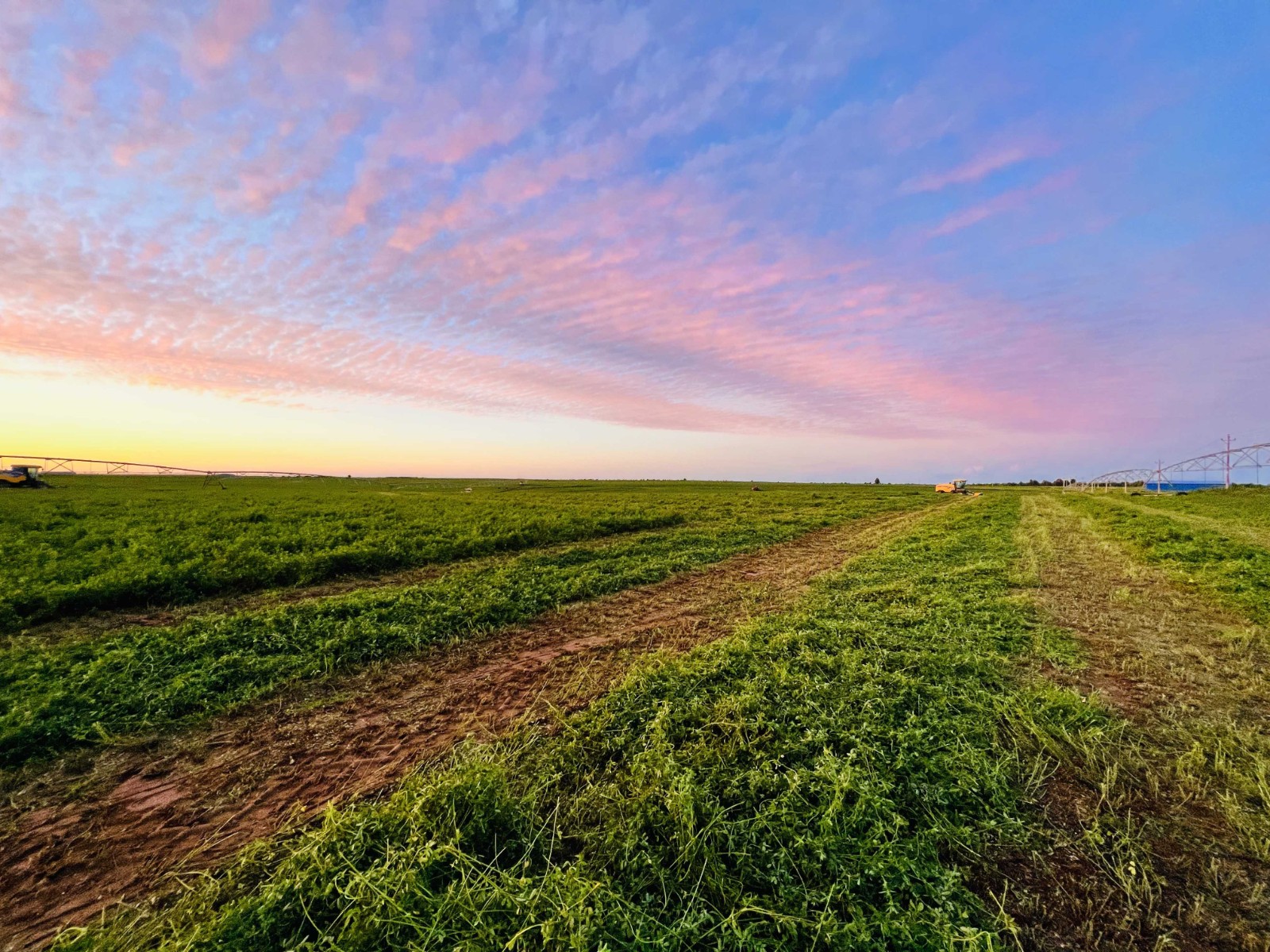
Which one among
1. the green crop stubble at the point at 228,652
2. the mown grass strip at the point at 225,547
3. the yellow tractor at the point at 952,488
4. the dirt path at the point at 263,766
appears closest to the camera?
the dirt path at the point at 263,766

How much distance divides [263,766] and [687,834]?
4.27 meters

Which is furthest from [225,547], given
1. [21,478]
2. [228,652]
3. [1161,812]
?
[21,478]

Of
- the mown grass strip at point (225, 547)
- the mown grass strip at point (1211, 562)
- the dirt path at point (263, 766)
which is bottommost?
the dirt path at point (263, 766)

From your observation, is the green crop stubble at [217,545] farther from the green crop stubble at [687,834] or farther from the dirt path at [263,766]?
the green crop stubble at [687,834]

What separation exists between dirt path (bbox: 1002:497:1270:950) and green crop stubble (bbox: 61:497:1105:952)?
354 millimetres

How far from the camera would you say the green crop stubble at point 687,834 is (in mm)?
2893

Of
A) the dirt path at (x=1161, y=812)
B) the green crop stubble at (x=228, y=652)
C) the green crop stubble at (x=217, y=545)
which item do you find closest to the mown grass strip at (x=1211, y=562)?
the dirt path at (x=1161, y=812)

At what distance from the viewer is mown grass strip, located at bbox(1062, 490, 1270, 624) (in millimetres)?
10172

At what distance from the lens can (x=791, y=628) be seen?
26.9ft

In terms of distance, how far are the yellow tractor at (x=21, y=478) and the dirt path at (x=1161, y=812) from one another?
8189cm

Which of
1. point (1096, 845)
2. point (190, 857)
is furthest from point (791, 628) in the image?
point (190, 857)

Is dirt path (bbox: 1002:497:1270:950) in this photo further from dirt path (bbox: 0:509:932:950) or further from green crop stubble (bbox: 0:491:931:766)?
green crop stubble (bbox: 0:491:931:766)

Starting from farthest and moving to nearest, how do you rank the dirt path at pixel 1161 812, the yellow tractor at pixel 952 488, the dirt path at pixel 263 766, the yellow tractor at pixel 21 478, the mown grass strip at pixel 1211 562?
the yellow tractor at pixel 952 488 → the yellow tractor at pixel 21 478 → the mown grass strip at pixel 1211 562 → the dirt path at pixel 263 766 → the dirt path at pixel 1161 812

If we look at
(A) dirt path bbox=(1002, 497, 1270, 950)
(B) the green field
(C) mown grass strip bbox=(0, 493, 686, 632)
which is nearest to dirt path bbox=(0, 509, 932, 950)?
(B) the green field
